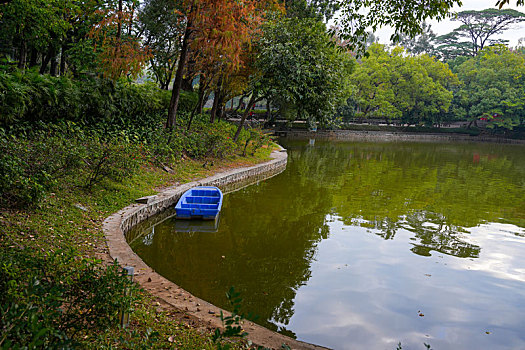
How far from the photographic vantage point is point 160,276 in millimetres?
4516

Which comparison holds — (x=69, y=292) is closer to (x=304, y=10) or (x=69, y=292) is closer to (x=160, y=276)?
(x=160, y=276)

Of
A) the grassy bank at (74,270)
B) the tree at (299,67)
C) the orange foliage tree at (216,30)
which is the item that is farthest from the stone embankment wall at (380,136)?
the grassy bank at (74,270)


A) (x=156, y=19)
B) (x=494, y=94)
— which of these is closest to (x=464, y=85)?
(x=494, y=94)

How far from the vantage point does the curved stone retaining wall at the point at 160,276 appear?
346 cm

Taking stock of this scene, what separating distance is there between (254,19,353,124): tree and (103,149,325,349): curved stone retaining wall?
435cm

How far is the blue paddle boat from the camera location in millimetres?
7750

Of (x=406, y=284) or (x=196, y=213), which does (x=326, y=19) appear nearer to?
(x=196, y=213)

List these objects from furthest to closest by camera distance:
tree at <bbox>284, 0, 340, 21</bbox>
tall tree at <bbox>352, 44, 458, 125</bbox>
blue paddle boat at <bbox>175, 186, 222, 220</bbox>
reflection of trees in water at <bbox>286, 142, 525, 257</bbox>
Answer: tall tree at <bbox>352, 44, 458, 125</bbox>
tree at <bbox>284, 0, 340, 21</bbox>
reflection of trees in water at <bbox>286, 142, 525, 257</bbox>
blue paddle boat at <bbox>175, 186, 222, 220</bbox>

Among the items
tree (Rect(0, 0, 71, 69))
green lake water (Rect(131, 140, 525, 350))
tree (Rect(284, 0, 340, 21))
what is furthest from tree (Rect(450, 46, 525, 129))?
tree (Rect(0, 0, 71, 69))

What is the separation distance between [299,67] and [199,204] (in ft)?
22.1

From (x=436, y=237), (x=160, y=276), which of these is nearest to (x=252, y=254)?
(x=160, y=276)

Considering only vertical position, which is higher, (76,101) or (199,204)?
(76,101)

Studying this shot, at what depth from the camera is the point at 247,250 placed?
6.53 meters

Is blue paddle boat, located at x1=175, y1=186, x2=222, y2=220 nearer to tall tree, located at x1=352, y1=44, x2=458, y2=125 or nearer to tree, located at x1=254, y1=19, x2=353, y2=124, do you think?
tree, located at x1=254, y1=19, x2=353, y2=124
